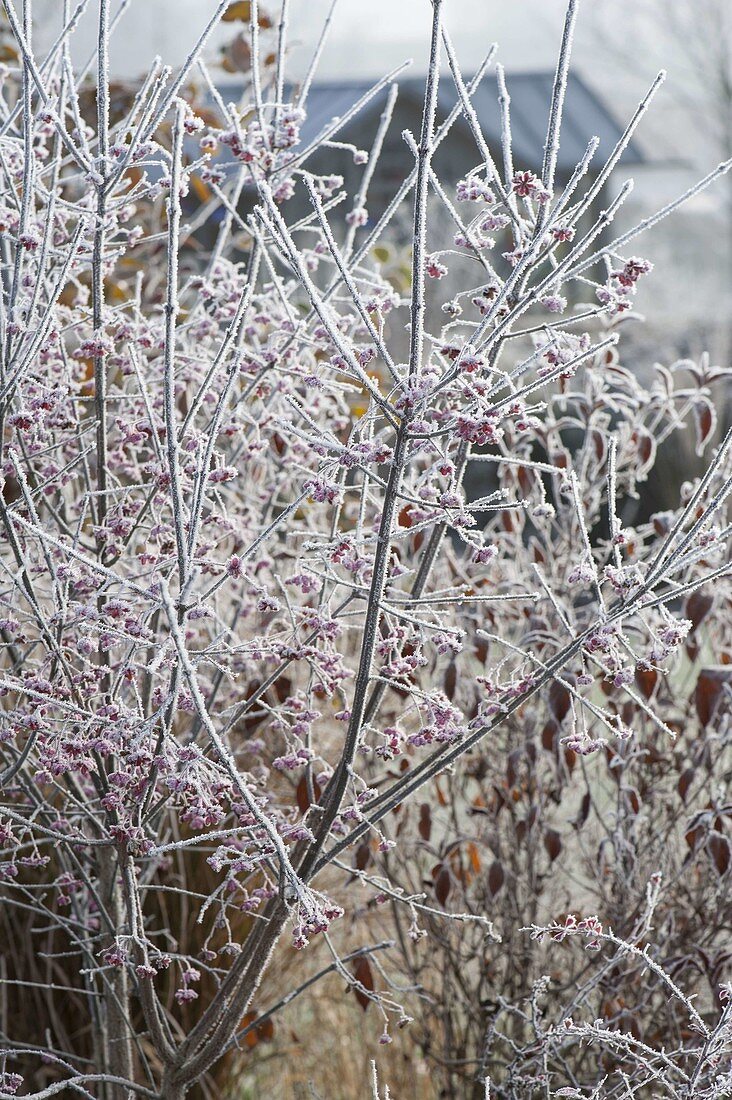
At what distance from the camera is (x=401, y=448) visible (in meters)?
1.66

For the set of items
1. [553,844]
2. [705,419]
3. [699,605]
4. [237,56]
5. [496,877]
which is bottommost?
[496,877]

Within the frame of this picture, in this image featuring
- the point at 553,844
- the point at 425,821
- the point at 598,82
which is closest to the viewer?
the point at 553,844

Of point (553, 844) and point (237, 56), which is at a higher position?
point (237, 56)

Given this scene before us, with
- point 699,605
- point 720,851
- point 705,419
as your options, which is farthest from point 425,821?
point 705,419

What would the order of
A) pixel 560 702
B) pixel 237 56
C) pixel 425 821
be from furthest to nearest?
1. pixel 237 56
2. pixel 425 821
3. pixel 560 702

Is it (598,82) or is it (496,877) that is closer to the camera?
(496,877)

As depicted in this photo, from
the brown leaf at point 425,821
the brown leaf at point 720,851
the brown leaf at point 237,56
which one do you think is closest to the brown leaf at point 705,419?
the brown leaf at point 720,851

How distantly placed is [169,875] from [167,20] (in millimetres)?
37860

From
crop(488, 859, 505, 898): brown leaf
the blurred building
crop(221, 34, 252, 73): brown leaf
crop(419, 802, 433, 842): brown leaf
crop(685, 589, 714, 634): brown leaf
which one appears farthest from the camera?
the blurred building

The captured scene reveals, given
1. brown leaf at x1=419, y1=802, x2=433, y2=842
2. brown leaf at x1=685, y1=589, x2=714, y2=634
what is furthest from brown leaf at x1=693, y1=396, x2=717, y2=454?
brown leaf at x1=419, y1=802, x2=433, y2=842

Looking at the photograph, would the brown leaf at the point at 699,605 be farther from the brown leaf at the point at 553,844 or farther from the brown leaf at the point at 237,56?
the brown leaf at the point at 237,56

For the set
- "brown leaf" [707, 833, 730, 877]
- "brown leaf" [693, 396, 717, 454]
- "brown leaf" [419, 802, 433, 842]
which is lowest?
"brown leaf" [419, 802, 433, 842]

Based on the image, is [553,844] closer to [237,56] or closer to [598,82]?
[237,56]

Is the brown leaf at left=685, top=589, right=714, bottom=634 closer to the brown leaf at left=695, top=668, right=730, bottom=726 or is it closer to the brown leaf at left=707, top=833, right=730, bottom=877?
the brown leaf at left=695, top=668, right=730, bottom=726
